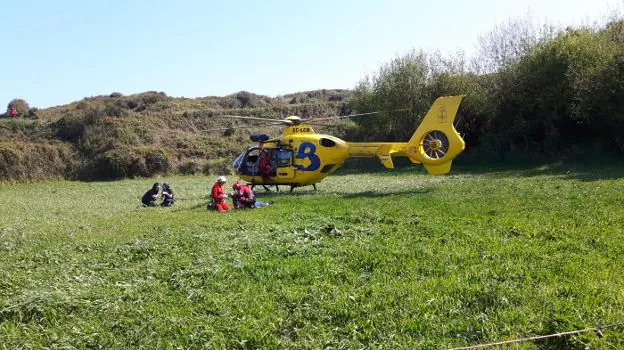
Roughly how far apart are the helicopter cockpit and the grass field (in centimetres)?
826

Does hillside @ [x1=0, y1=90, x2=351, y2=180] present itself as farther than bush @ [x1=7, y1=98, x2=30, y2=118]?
No

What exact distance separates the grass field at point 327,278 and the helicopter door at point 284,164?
811 cm

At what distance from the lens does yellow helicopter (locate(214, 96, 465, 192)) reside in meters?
20.1

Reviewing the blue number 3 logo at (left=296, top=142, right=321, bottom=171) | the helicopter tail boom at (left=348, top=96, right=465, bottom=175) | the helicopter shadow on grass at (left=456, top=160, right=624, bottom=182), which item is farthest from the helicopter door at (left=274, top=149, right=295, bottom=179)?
the helicopter shadow on grass at (left=456, top=160, right=624, bottom=182)

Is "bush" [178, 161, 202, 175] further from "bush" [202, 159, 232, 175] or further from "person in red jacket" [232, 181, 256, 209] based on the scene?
"person in red jacket" [232, 181, 256, 209]

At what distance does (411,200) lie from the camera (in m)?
16.4

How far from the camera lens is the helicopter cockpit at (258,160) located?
22603mm

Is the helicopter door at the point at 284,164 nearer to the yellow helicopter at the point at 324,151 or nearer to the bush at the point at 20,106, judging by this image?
the yellow helicopter at the point at 324,151

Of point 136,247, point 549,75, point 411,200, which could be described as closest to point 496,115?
point 549,75

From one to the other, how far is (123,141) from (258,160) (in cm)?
2914

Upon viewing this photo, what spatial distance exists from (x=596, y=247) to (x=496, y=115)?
93.9ft

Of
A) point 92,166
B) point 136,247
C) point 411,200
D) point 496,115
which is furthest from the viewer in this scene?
point 92,166

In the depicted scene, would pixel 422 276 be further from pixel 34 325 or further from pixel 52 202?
pixel 52 202

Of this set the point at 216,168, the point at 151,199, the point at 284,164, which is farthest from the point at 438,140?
the point at 216,168
